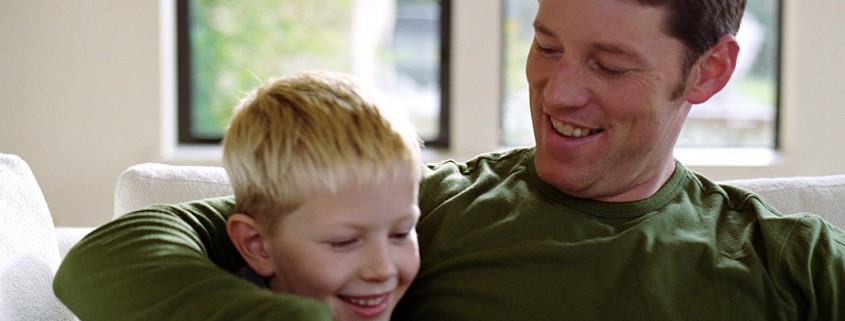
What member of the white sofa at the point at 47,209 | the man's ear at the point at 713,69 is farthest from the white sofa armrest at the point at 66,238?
the man's ear at the point at 713,69

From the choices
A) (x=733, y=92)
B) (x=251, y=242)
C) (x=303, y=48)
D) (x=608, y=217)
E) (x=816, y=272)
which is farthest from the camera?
(x=733, y=92)

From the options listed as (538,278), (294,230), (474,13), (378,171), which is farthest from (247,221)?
(474,13)

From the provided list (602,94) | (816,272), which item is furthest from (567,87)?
(816,272)

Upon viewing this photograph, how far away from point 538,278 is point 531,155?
0.28 meters

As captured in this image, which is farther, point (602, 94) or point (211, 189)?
point (211, 189)

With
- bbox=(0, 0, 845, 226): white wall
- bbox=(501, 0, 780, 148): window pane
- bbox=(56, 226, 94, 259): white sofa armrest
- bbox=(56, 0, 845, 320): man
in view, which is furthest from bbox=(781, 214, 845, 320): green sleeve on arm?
bbox=(501, 0, 780, 148): window pane

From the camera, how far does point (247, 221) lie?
4.08 feet

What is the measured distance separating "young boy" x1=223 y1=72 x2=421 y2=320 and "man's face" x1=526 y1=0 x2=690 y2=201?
42 centimetres

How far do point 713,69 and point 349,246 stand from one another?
76 cm

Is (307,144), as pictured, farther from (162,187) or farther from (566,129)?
(162,187)

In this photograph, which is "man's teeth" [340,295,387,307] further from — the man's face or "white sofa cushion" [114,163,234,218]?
"white sofa cushion" [114,163,234,218]

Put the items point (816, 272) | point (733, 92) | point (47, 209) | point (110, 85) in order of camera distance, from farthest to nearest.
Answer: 1. point (733, 92)
2. point (110, 85)
3. point (47, 209)
4. point (816, 272)

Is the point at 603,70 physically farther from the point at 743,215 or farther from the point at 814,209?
the point at 814,209

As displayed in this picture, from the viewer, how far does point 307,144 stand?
3.87 feet
